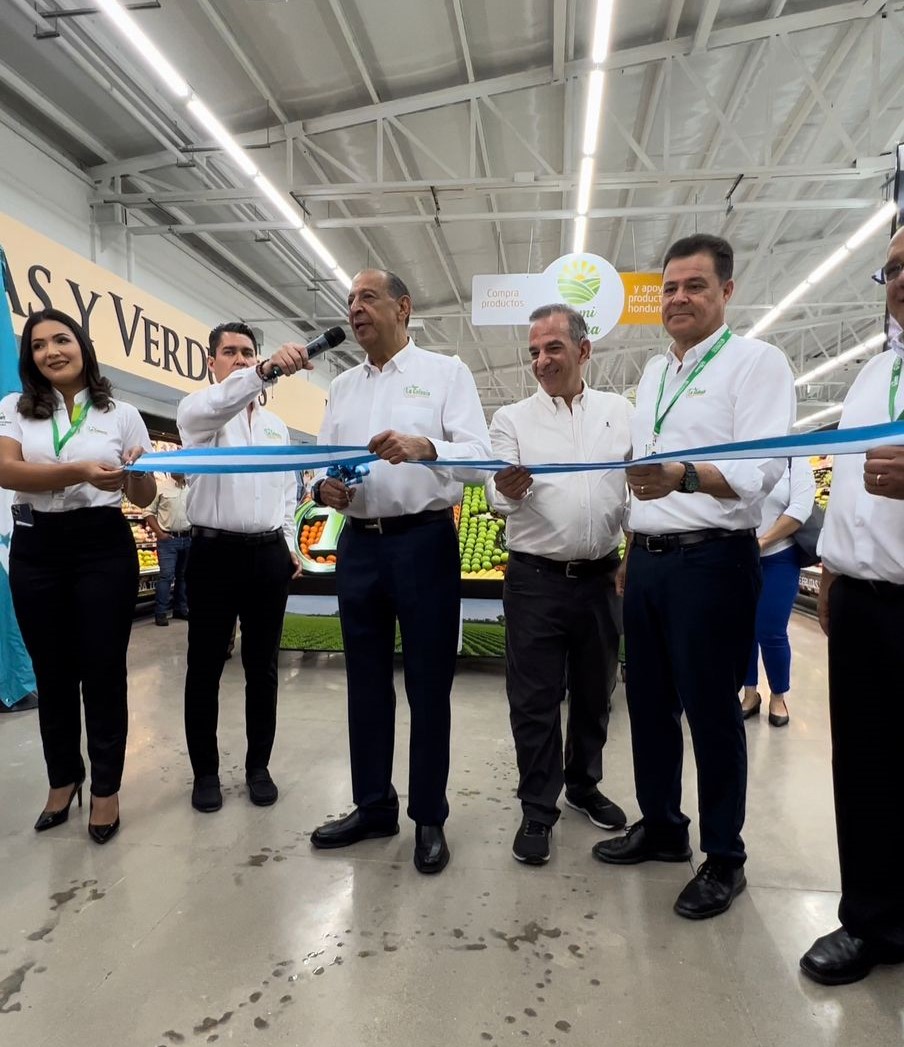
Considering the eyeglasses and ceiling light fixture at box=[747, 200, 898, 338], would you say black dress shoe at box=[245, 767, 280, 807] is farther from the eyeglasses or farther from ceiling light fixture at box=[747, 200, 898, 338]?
ceiling light fixture at box=[747, 200, 898, 338]

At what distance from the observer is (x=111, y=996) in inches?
60.4

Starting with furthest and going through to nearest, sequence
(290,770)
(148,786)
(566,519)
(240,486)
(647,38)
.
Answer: (647,38)
(290,770)
(148,786)
(240,486)
(566,519)

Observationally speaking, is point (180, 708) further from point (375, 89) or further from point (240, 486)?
point (375, 89)

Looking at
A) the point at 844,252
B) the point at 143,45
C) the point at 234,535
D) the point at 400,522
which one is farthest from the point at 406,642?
the point at 844,252

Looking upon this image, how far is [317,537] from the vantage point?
204 inches

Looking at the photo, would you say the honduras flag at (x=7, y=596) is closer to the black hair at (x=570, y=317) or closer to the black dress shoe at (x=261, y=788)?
the black dress shoe at (x=261, y=788)

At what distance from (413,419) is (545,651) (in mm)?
893

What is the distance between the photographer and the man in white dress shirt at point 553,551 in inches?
87.0

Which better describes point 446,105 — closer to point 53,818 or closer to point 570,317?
point 570,317

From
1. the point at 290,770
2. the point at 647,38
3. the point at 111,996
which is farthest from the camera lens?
the point at 647,38

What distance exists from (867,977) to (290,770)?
2.15 metres

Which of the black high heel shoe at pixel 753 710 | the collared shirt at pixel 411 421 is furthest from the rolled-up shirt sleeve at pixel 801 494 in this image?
the collared shirt at pixel 411 421

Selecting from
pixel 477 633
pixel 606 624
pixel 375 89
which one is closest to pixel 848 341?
pixel 375 89

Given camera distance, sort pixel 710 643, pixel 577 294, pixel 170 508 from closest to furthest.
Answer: pixel 710 643
pixel 577 294
pixel 170 508
